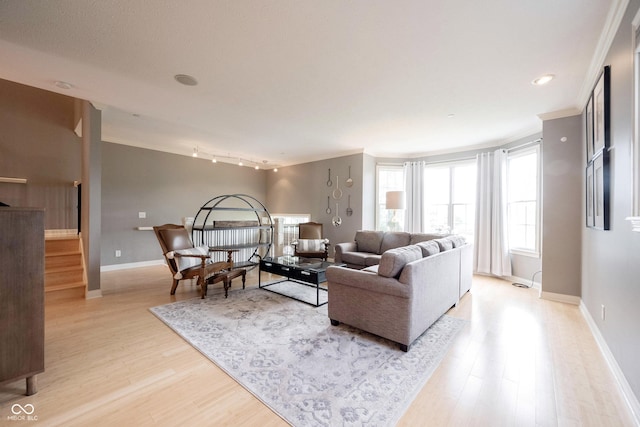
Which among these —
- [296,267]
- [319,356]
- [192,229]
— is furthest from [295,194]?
[319,356]

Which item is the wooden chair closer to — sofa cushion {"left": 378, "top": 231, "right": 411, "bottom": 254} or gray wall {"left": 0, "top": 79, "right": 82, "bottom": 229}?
gray wall {"left": 0, "top": 79, "right": 82, "bottom": 229}

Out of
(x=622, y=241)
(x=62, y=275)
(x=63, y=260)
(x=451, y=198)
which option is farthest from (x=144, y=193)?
(x=622, y=241)

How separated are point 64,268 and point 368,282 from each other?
4.44 m

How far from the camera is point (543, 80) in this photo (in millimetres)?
2723

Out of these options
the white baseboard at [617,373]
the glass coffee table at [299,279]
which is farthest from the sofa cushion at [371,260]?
the white baseboard at [617,373]

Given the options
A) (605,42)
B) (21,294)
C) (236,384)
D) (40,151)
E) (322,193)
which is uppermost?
(605,42)

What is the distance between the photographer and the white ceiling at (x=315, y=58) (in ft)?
5.95

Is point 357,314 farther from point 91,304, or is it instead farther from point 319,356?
point 91,304

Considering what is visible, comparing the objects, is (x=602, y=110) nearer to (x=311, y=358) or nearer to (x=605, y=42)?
(x=605, y=42)

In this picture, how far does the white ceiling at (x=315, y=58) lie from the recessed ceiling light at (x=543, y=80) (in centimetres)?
6

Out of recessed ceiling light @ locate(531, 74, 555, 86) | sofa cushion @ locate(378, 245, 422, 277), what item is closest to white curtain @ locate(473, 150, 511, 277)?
recessed ceiling light @ locate(531, 74, 555, 86)

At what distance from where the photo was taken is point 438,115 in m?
3.69

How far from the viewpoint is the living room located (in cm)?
181

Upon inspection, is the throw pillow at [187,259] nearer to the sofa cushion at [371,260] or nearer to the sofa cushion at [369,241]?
the sofa cushion at [371,260]
